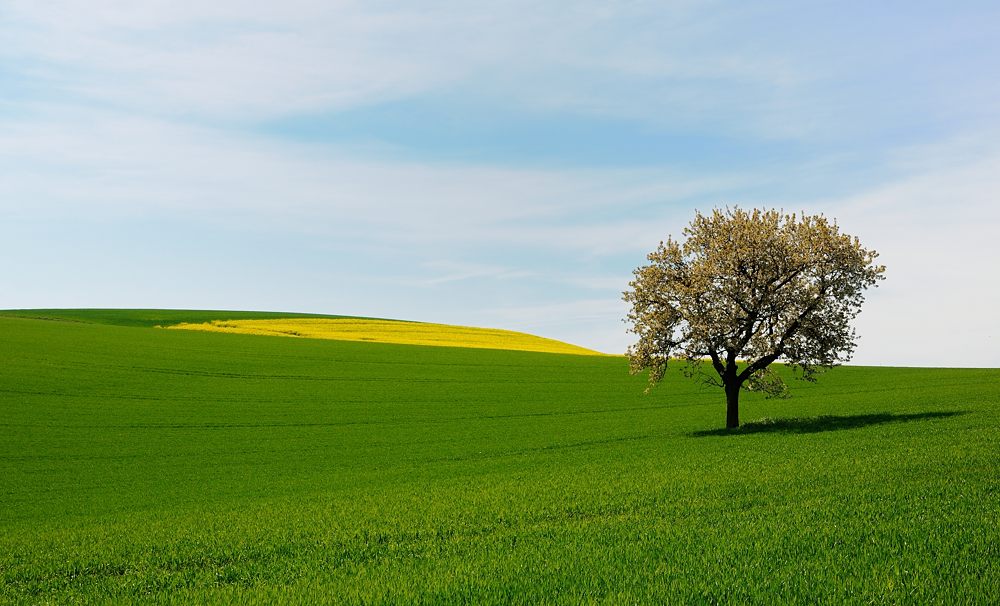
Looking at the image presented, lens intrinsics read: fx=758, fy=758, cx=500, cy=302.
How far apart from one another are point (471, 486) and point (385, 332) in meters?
72.7

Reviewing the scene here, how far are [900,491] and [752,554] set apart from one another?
7187 mm

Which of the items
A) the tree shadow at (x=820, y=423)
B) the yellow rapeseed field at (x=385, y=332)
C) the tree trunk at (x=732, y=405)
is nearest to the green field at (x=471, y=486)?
the tree shadow at (x=820, y=423)

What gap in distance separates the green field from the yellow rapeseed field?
27942mm

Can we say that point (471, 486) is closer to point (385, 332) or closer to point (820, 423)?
point (820, 423)

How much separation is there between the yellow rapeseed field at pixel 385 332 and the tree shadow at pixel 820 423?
48.7 m

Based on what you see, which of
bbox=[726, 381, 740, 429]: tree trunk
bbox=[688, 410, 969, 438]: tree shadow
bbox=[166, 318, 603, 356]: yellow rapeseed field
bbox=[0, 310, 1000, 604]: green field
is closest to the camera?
bbox=[0, 310, 1000, 604]: green field

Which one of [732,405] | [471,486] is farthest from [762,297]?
[471,486]

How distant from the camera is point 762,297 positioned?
35625 mm

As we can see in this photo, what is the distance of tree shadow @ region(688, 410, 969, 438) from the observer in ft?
112

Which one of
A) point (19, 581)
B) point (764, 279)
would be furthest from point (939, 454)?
point (19, 581)

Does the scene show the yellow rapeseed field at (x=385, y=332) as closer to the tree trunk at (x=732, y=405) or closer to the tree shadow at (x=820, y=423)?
the tree trunk at (x=732, y=405)

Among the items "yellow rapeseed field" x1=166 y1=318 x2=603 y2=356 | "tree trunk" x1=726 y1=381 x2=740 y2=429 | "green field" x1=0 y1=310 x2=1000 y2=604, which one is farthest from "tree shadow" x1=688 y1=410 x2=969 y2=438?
"yellow rapeseed field" x1=166 y1=318 x2=603 y2=356

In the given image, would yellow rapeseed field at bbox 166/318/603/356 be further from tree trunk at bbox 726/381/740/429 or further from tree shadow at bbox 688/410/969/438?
tree shadow at bbox 688/410/969/438

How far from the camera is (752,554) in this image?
10.6m
